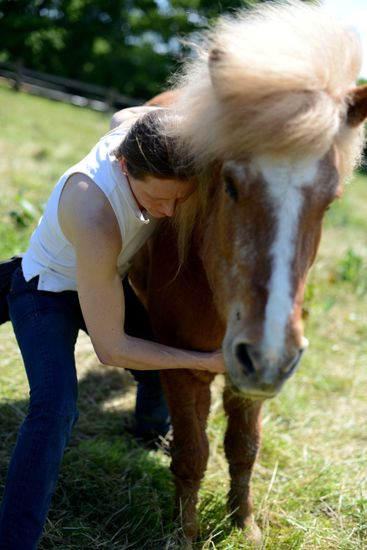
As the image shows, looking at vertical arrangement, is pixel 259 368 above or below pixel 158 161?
below

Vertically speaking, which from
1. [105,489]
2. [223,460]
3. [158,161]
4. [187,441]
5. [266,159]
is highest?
[266,159]

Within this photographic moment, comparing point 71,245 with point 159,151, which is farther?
point 71,245

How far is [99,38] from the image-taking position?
113ft

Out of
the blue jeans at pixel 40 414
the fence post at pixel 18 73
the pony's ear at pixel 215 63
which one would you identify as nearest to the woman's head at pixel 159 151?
the pony's ear at pixel 215 63

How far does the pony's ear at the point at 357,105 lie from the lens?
208 cm

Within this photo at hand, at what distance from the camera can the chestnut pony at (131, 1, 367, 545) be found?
1787 mm

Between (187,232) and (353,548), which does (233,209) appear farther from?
(353,548)

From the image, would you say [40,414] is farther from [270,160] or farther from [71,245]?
[270,160]

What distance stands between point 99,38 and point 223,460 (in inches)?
1369

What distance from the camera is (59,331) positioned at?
2418 mm

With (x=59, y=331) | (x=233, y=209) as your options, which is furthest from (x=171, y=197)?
(x=59, y=331)

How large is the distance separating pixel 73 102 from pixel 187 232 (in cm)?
2059

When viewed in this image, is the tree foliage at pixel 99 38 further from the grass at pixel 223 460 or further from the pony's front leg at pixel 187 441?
the pony's front leg at pixel 187 441

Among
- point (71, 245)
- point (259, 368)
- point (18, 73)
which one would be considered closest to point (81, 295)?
point (71, 245)
